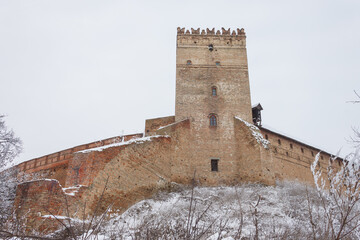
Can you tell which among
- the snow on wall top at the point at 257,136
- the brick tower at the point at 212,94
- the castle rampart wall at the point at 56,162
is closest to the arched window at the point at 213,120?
the brick tower at the point at 212,94

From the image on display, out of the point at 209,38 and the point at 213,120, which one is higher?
the point at 209,38

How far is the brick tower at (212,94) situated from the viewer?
21844mm

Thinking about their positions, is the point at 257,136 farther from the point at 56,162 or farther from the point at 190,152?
the point at 56,162

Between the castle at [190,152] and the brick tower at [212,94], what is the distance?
0.06 meters

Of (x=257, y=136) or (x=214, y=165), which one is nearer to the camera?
(x=257, y=136)

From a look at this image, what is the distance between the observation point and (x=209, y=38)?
26391mm

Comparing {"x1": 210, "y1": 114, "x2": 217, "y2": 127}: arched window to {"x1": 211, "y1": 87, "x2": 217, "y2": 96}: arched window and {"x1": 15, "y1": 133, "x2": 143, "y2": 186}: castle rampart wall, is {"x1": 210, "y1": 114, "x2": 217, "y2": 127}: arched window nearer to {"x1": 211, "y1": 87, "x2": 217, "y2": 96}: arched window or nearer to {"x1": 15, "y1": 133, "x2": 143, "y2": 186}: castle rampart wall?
{"x1": 211, "y1": 87, "x2": 217, "y2": 96}: arched window


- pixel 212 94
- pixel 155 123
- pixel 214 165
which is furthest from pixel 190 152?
pixel 212 94

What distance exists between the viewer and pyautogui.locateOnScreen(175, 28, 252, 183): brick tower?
21844 mm

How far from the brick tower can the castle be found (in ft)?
0.21

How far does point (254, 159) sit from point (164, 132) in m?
5.71

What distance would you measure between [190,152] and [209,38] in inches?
377

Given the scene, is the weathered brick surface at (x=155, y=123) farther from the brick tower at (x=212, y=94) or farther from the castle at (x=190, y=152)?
the brick tower at (x=212, y=94)

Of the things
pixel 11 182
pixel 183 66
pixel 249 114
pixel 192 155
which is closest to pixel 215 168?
pixel 192 155
